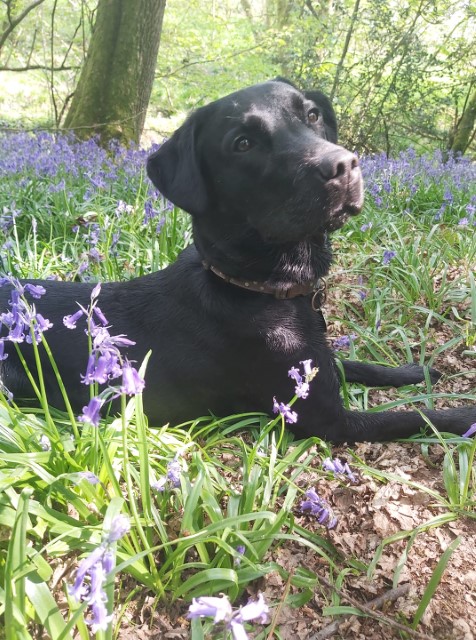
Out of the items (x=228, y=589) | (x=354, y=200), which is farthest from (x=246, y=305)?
(x=228, y=589)

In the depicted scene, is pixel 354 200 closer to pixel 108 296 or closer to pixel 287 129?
pixel 287 129

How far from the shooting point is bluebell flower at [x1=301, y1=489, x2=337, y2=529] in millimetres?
1642

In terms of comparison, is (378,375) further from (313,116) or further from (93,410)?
(93,410)

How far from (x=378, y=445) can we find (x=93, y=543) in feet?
4.78

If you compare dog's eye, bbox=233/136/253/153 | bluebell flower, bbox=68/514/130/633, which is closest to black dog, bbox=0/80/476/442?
dog's eye, bbox=233/136/253/153

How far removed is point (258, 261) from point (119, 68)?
601 centimetres

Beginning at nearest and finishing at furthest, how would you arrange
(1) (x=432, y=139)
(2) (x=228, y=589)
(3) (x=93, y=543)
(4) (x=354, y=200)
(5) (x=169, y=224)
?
(3) (x=93, y=543) < (2) (x=228, y=589) < (4) (x=354, y=200) < (5) (x=169, y=224) < (1) (x=432, y=139)

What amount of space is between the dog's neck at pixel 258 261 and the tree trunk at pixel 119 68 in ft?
17.9

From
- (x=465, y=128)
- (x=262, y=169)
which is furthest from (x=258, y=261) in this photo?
(x=465, y=128)

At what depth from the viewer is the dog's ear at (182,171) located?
86.8 inches

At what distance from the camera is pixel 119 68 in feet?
22.8

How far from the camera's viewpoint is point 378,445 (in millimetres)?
2346

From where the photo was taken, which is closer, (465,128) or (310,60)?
(310,60)

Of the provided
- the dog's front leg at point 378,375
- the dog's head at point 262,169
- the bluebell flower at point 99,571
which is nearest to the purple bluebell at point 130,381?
the bluebell flower at point 99,571
